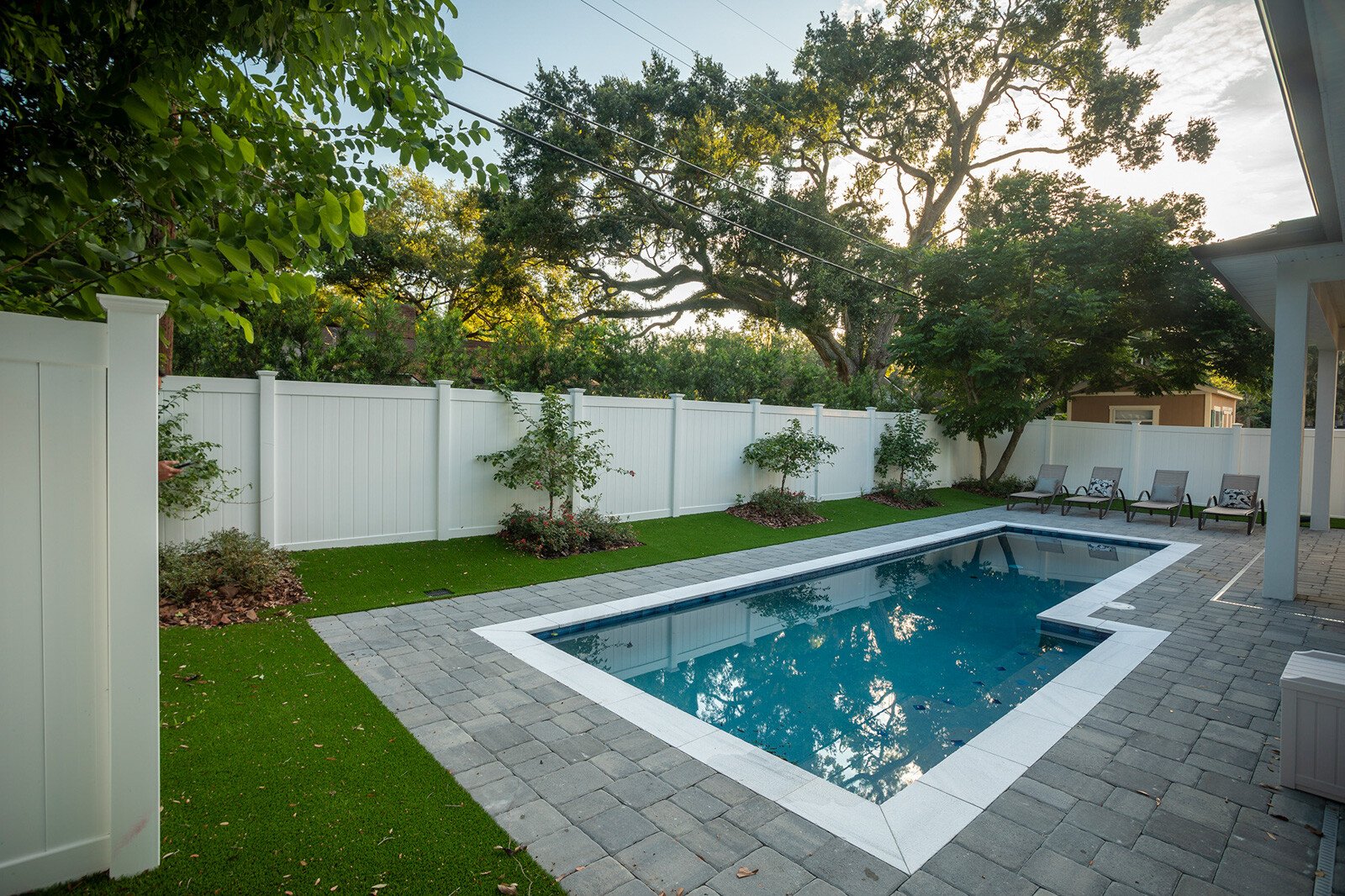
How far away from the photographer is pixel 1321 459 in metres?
10.6

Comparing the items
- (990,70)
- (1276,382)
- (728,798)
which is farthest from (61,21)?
(990,70)

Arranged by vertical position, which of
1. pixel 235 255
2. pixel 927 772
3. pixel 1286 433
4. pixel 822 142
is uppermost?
pixel 822 142

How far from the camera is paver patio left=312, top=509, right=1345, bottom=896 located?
2.37m

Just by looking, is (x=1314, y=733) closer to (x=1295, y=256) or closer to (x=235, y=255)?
(x=235, y=255)

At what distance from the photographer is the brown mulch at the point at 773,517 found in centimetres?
1086

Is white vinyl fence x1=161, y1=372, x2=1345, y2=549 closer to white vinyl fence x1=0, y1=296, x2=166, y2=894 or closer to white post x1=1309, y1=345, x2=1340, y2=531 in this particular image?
white post x1=1309, y1=345, x2=1340, y2=531

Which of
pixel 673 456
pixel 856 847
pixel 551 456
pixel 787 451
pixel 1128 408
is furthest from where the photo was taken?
pixel 1128 408

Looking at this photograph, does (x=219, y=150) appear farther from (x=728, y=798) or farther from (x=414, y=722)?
(x=728, y=798)

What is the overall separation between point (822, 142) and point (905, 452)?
1071 cm

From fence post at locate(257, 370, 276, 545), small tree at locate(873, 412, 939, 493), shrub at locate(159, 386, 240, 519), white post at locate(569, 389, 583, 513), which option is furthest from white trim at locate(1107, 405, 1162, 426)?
shrub at locate(159, 386, 240, 519)

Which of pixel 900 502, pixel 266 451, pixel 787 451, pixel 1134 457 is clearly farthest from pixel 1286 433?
pixel 266 451

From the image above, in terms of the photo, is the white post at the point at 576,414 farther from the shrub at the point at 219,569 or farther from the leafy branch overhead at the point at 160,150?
the leafy branch overhead at the point at 160,150

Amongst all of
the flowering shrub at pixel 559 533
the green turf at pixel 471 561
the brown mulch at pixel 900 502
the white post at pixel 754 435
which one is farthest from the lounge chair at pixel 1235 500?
the flowering shrub at pixel 559 533

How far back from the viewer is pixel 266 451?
255 inches
